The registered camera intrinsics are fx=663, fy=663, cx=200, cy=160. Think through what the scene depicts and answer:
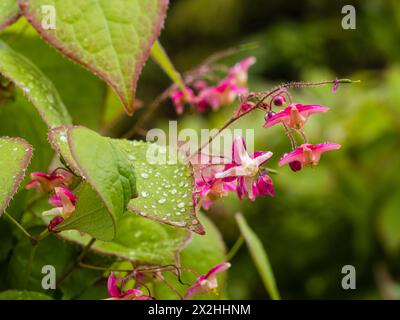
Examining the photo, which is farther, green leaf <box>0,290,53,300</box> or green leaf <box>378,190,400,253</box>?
green leaf <box>378,190,400,253</box>

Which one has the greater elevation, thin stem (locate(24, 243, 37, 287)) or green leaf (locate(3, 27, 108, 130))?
green leaf (locate(3, 27, 108, 130))

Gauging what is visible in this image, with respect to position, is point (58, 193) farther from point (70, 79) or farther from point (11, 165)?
point (70, 79)

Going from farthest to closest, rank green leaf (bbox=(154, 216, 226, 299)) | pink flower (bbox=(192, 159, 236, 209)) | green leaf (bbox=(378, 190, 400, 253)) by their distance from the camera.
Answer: green leaf (bbox=(378, 190, 400, 253)) → green leaf (bbox=(154, 216, 226, 299)) → pink flower (bbox=(192, 159, 236, 209))

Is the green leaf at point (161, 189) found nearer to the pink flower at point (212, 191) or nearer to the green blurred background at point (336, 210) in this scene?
the pink flower at point (212, 191)

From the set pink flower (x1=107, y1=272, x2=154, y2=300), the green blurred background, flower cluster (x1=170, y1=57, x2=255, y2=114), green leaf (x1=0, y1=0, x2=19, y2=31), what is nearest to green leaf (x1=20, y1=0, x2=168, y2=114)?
green leaf (x1=0, y1=0, x2=19, y2=31)

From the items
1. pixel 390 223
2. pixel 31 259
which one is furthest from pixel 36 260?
pixel 390 223

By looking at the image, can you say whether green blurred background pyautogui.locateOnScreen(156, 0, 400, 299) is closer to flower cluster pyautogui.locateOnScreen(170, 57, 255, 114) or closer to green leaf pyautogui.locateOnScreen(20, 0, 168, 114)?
flower cluster pyautogui.locateOnScreen(170, 57, 255, 114)
